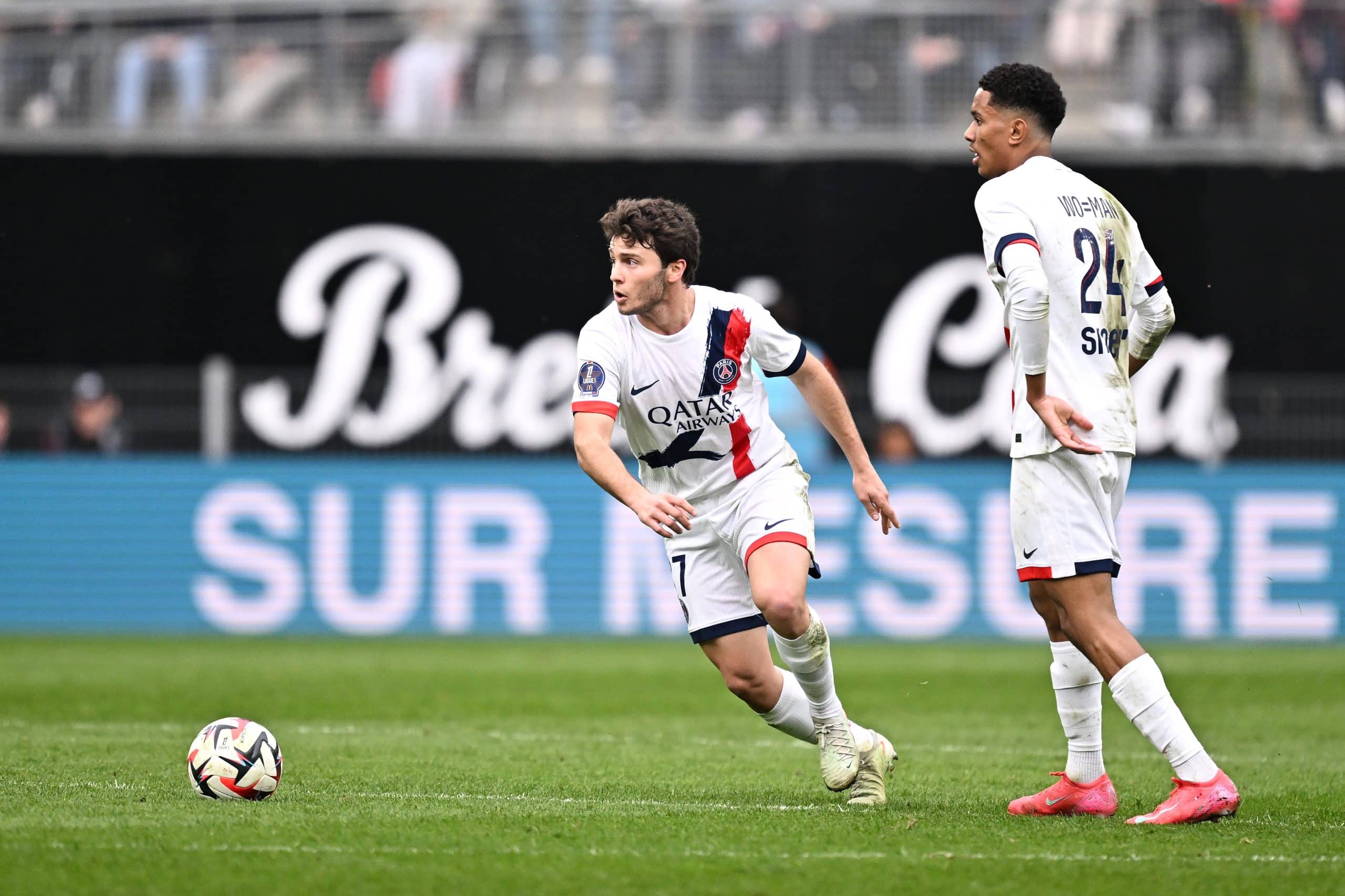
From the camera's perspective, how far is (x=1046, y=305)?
21.0 ft

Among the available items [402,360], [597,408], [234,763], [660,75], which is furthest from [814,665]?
[660,75]

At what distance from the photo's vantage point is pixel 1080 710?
22.6 ft

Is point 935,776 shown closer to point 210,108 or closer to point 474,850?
point 474,850

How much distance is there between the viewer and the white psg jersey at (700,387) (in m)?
7.18

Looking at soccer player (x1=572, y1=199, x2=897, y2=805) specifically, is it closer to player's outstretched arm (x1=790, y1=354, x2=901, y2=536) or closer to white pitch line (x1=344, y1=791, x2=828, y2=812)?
player's outstretched arm (x1=790, y1=354, x2=901, y2=536)

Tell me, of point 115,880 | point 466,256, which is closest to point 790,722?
point 115,880

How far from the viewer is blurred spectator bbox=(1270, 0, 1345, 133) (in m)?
18.6

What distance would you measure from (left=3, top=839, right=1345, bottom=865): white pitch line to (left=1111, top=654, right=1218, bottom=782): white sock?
593 mm

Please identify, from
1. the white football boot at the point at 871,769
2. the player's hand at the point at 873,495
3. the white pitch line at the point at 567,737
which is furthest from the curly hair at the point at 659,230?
the white pitch line at the point at 567,737

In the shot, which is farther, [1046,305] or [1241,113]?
[1241,113]

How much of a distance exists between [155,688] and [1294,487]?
34.0 ft

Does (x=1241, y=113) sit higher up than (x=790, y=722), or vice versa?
(x=1241, y=113)

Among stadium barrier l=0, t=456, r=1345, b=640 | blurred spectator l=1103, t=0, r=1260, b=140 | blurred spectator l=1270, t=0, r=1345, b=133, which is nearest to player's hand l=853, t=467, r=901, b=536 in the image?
stadium barrier l=0, t=456, r=1345, b=640

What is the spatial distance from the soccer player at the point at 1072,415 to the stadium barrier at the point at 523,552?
975 cm
